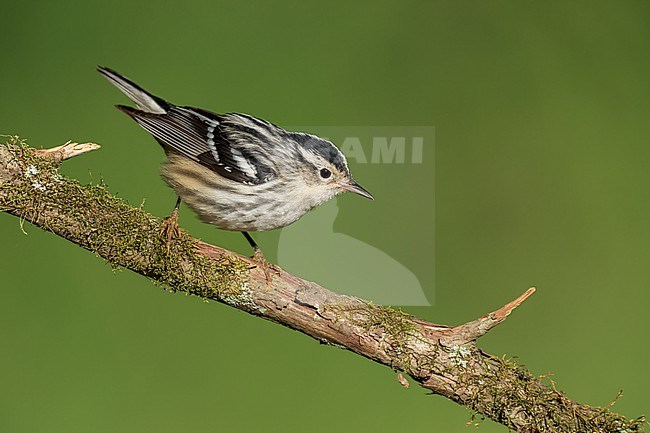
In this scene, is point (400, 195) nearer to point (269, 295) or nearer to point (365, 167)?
point (365, 167)

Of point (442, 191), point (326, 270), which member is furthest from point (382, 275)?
point (442, 191)

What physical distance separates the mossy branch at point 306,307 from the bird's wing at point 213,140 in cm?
25

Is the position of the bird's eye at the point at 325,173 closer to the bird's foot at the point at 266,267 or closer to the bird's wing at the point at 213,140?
the bird's wing at the point at 213,140

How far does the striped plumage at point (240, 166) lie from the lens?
1.87 metres

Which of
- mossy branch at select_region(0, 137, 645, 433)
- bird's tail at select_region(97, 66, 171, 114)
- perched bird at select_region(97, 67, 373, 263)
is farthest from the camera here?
bird's tail at select_region(97, 66, 171, 114)

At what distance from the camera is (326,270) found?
2510mm

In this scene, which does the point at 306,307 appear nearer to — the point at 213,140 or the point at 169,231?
the point at 169,231

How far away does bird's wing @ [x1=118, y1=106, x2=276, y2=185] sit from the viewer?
1.91 m

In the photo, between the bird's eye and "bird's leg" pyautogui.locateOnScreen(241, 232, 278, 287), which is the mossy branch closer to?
"bird's leg" pyautogui.locateOnScreen(241, 232, 278, 287)

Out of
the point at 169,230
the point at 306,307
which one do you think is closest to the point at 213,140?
the point at 169,230

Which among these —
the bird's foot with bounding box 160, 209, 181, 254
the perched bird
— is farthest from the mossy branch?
the perched bird

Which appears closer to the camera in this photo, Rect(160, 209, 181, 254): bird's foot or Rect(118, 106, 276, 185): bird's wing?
Rect(160, 209, 181, 254): bird's foot

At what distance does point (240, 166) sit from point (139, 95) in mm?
352

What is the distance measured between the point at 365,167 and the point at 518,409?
47.8 inches
